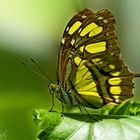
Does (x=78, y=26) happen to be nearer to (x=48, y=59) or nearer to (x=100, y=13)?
(x=100, y=13)

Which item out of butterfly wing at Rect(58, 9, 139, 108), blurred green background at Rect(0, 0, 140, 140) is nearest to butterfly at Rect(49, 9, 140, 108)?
butterfly wing at Rect(58, 9, 139, 108)

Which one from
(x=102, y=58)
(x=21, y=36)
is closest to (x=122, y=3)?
(x=21, y=36)

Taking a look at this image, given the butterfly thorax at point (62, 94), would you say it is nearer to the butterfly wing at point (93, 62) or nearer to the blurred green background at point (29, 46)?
the butterfly wing at point (93, 62)

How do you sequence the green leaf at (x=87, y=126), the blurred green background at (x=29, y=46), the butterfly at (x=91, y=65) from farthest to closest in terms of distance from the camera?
1. the blurred green background at (x=29, y=46)
2. the butterfly at (x=91, y=65)
3. the green leaf at (x=87, y=126)

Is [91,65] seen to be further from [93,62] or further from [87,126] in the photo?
[87,126]

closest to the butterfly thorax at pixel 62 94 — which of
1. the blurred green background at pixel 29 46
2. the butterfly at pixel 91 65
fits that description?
the butterfly at pixel 91 65

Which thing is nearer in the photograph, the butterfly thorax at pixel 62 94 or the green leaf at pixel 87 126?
the green leaf at pixel 87 126

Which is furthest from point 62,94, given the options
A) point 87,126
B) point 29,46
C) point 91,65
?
point 29,46
